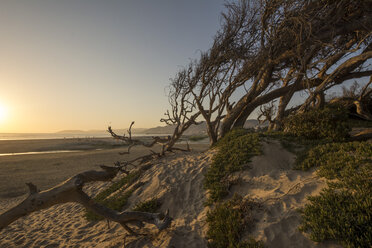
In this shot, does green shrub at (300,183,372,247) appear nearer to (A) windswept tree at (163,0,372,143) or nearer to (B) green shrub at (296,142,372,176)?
(B) green shrub at (296,142,372,176)

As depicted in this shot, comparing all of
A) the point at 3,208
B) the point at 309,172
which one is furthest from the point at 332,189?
the point at 3,208

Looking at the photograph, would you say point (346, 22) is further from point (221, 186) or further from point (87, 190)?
point (87, 190)

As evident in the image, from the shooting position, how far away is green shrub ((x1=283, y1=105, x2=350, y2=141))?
779cm

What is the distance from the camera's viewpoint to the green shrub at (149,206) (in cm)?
637

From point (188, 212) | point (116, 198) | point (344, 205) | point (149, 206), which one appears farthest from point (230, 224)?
point (116, 198)

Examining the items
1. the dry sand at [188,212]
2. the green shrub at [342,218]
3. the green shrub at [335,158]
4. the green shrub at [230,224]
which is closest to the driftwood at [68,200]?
the dry sand at [188,212]

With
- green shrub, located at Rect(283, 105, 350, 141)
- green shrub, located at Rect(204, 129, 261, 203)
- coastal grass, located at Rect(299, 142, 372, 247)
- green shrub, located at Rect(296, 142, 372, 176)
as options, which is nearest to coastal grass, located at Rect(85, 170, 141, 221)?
green shrub, located at Rect(204, 129, 261, 203)

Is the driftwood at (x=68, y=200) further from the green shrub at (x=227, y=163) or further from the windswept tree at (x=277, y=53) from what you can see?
the windswept tree at (x=277, y=53)

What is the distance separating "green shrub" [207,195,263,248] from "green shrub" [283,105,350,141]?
18.1ft

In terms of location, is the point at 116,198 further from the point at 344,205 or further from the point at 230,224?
the point at 344,205

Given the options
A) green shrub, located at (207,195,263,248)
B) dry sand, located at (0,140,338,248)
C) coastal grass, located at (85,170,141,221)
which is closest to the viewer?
green shrub, located at (207,195,263,248)

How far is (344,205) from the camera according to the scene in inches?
145

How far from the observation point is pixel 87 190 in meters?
11.2

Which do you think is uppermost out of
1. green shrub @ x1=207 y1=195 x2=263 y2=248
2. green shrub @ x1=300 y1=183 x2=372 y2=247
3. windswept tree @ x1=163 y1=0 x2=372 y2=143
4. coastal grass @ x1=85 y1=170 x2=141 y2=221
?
windswept tree @ x1=163 y1=0 x2=372 y2=143
